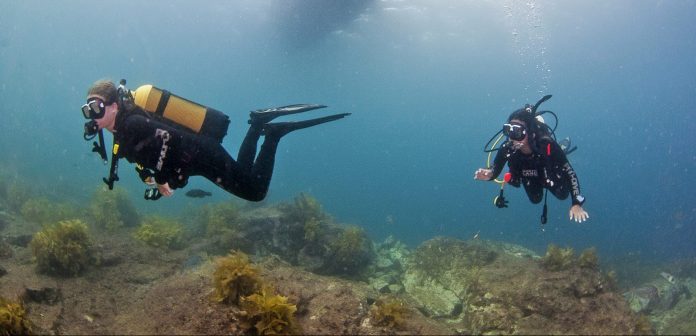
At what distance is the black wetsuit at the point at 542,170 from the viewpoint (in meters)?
7.20

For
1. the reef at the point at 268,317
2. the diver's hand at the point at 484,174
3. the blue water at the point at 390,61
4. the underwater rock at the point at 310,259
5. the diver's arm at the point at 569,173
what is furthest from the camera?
the blue water at the point at 390,61

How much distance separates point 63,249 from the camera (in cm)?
713

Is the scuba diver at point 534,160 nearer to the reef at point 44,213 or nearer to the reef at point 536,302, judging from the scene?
the reef at point 536,302

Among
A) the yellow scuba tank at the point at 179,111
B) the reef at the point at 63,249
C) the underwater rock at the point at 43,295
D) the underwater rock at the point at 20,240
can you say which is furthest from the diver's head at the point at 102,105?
the underwater rock at the point at 20,240

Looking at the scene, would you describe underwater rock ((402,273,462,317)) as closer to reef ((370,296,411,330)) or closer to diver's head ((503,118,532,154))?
reef ((370,296,411,330))

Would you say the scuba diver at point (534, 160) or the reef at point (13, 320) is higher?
the scuba diver at point (534, 160)

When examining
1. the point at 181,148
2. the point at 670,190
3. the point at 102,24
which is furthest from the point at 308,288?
the point at 670,190

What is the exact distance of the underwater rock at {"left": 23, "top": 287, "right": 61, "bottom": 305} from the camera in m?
5.76

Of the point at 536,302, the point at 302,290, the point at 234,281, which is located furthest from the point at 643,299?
the point at 234,281

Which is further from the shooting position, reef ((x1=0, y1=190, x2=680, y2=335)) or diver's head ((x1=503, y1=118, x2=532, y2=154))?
diver's head ((x1=503, y1=118, x2=532, y2=154))

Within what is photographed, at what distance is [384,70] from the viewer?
44.2 metres

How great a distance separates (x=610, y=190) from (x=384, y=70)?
131m

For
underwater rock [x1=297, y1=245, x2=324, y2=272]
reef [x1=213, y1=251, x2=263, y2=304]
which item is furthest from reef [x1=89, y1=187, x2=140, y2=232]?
reef [x1=213, y1=251, x2=263, y2=304]

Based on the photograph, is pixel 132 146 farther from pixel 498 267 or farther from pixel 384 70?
pixel 384 70
